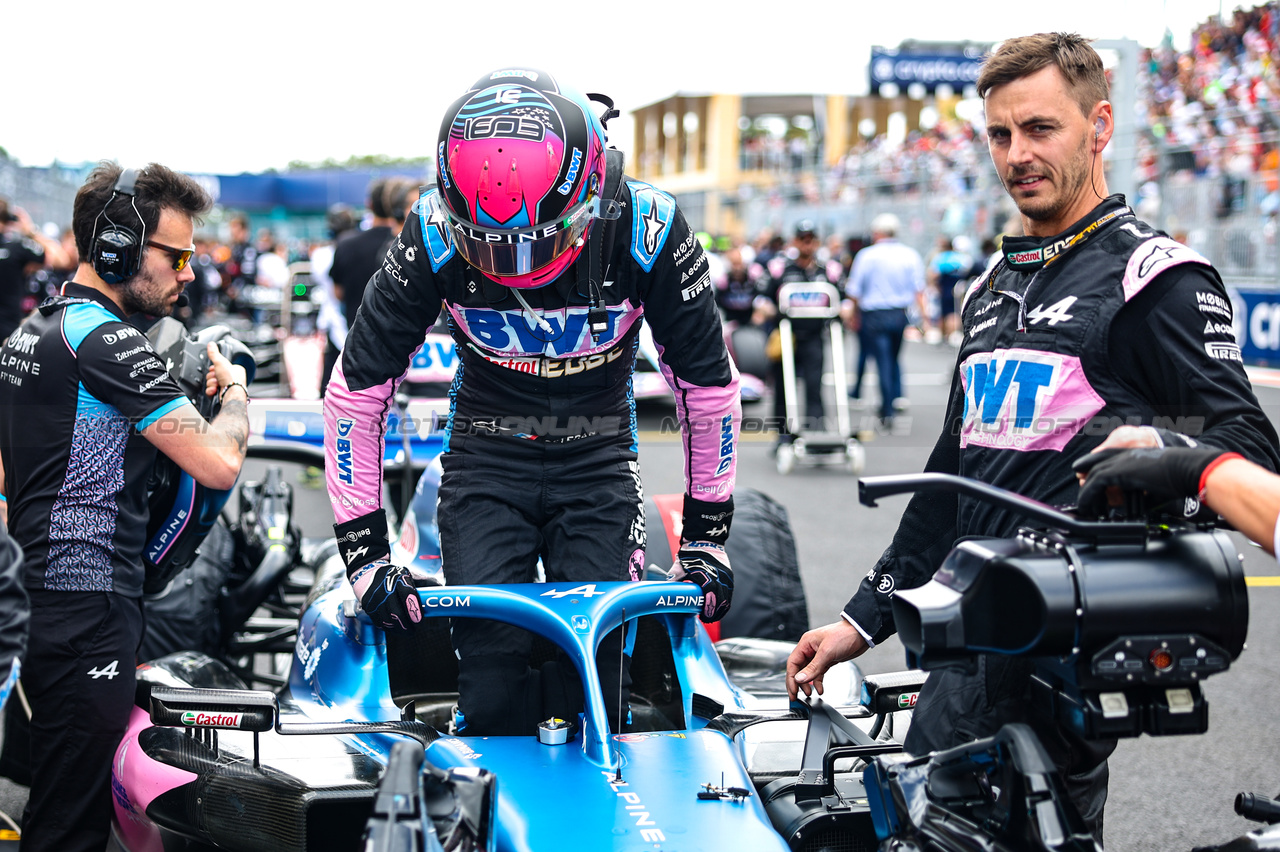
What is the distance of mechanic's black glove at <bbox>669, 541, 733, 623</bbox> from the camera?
114 inches

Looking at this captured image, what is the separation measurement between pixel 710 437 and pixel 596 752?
1.03m

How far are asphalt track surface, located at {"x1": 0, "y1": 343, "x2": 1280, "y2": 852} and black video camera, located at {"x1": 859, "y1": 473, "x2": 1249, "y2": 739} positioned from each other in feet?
6.51

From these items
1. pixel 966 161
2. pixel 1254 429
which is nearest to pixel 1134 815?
pixel 1254 429

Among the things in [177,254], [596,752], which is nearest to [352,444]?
[177,254]

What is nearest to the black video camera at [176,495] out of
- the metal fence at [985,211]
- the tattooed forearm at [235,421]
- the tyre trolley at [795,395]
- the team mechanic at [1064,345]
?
the tattooed forearm at [235,421]

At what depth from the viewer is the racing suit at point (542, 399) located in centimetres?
295

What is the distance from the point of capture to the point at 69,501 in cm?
299

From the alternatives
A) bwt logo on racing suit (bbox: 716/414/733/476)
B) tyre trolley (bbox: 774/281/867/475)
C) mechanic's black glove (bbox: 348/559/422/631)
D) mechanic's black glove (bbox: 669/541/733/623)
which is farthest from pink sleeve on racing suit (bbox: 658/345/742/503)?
tyre trolley (bbox: 774/281/867/475)

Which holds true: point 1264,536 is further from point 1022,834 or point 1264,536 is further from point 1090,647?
point 1022,834

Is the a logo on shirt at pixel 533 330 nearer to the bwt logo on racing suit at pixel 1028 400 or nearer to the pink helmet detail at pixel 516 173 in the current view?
the pink helmet detail at pixel 516 173

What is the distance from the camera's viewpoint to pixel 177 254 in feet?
10.8

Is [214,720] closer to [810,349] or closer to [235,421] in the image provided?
[235,421]

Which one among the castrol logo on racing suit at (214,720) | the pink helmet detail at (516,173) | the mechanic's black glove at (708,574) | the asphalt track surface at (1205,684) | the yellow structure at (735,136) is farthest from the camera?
the yellow structure at (735,136)

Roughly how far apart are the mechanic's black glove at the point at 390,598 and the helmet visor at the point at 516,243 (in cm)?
77
